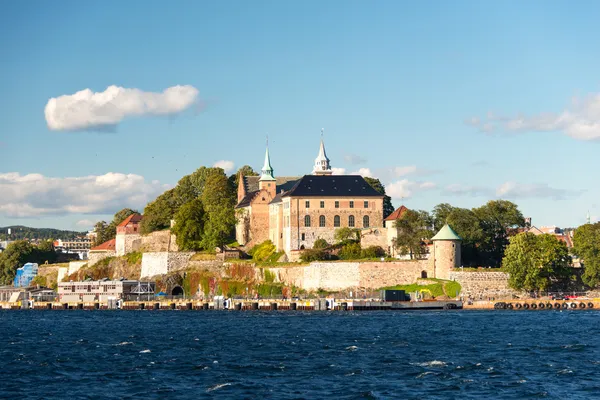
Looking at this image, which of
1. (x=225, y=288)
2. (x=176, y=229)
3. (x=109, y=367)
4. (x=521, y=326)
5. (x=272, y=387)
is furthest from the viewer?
(x=176, y=229)

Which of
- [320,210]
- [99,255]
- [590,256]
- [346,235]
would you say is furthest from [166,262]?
[590,256]

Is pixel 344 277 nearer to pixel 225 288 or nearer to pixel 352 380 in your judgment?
pixel 225 288

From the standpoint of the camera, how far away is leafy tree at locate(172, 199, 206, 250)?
4779 inches

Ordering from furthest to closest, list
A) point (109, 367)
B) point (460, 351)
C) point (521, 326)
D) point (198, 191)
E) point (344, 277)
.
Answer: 1. point (198, 191)
2. point (344, 277)
3. point (521, 326)
4. point (460, 351)
5. point (109, 367)

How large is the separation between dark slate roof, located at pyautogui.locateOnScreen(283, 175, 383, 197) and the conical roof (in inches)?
564

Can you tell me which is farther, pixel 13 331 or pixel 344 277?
pixel 344 277

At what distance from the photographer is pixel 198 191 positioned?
453 feet

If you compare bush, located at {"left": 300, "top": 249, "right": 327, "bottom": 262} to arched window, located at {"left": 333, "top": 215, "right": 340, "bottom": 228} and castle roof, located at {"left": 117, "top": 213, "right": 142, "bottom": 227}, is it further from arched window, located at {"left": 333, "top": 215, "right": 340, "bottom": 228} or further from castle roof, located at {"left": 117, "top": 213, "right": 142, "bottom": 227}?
castle roof, located at {"left": 117, "top": 213, "right": 142, "bottom": 227}

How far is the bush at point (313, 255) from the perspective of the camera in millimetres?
107188

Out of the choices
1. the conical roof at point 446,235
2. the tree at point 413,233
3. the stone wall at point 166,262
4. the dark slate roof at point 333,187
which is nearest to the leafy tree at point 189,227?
the stone wall at point 166,262

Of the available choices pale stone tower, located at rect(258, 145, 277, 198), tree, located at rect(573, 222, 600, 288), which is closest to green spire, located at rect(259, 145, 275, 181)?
pale stone tower, located at rect(258, 145, 277, 198)

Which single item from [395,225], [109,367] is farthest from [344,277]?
[109,367]

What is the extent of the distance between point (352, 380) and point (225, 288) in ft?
228

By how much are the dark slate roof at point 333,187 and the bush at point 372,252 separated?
7474 millimetres
